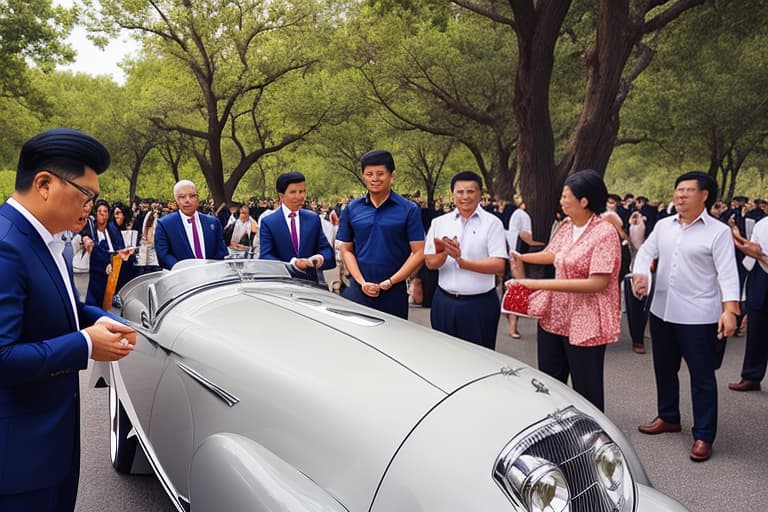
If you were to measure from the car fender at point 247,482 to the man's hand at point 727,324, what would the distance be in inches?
121

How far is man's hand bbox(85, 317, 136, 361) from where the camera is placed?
179 centimetres

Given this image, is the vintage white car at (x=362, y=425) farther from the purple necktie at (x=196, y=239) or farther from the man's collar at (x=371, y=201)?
the purple necktie at (x=196, y=239)

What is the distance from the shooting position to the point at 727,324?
3584 mm

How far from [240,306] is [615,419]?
354 centimetres

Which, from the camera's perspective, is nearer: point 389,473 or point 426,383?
point 389,473

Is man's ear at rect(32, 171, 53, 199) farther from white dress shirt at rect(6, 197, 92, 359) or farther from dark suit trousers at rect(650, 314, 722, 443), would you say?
dark suit trousers at rect(650, 314, 722, 443)

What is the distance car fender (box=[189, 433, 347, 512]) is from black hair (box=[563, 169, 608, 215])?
2.53m

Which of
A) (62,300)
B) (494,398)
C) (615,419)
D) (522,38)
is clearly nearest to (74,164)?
(62,300)

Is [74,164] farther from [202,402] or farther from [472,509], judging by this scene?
[472,509]

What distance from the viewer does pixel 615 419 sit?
4.66 metres

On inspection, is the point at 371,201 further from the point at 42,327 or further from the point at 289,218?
the point at 42,327

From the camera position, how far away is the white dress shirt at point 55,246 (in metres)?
1.78

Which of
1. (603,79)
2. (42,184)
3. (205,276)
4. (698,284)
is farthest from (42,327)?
(603,79)

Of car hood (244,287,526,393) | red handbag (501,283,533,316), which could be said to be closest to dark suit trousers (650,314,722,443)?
red handbag (501,283,533,316)
